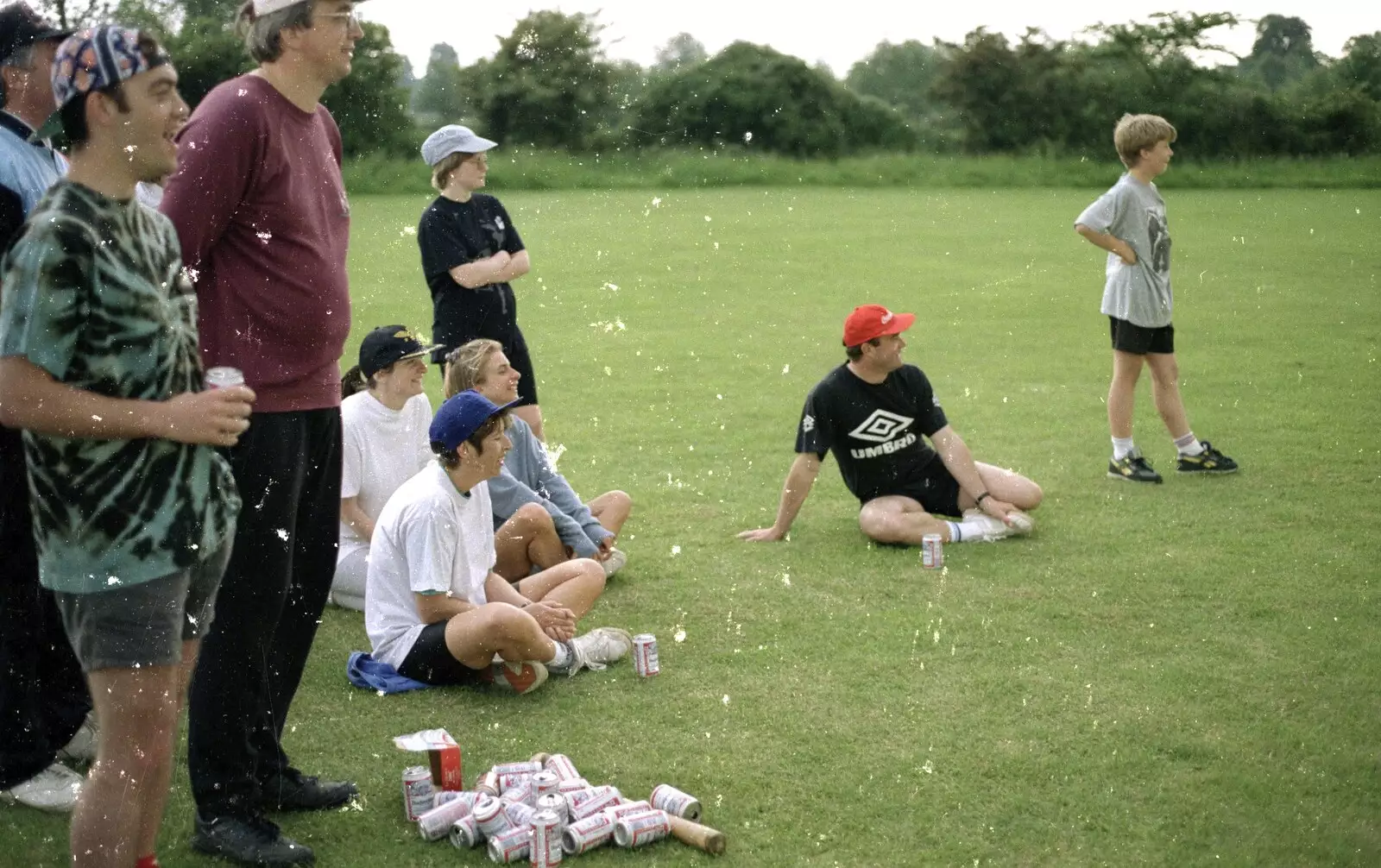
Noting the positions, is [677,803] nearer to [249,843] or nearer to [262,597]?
[249,843]

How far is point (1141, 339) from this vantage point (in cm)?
Answer: 917

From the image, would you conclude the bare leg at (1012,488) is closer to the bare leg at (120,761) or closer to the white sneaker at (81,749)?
the white sneaker at (81,749)

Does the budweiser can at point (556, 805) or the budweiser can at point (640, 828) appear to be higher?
the budweiser can at point (556, 805)

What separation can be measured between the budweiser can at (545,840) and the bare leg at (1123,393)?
584cm

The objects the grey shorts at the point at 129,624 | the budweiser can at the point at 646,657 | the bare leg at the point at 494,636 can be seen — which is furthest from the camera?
the budweiser can at the point at 646,657

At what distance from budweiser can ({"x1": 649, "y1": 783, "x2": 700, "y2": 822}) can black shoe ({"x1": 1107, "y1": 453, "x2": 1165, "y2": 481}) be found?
207 inches

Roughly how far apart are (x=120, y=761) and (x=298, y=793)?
1275mm

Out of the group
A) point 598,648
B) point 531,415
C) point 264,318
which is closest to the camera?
point 264,318

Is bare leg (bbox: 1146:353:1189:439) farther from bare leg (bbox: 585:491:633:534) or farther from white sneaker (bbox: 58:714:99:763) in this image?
white sneaker (bbox: 58:714:99:763)

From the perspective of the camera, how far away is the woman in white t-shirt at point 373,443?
662 centimetres

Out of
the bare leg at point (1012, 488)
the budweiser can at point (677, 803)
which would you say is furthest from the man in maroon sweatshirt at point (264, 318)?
the bare leg at point (1012, 488)

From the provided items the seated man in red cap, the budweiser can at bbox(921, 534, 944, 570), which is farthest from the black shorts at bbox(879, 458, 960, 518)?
the budweiser can at bbox(921, 534, 944, 570)

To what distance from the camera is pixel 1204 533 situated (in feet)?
25.5

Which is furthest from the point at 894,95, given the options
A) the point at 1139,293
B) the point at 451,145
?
the point at 451,145
